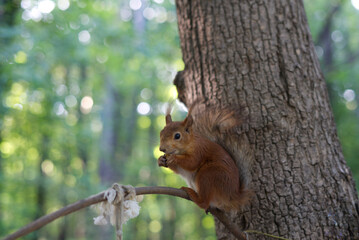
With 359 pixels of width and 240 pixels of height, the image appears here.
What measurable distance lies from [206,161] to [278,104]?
1.43 ft

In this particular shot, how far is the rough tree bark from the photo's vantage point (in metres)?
1.44

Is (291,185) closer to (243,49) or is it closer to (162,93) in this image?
(243,49)

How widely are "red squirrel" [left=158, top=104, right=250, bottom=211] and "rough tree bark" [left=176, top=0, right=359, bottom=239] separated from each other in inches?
4.1

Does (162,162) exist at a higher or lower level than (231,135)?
lower

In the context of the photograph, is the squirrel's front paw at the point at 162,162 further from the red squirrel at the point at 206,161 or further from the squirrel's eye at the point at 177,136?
the squirrel's eye at the point at 177,136

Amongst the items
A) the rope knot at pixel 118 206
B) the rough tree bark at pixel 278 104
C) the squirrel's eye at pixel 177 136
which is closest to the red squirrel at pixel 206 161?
the squirrel's eye at pixel 177 136

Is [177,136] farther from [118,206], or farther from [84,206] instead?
[84,206]

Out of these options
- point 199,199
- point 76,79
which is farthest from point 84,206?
point 76,79

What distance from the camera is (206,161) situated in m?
1.50

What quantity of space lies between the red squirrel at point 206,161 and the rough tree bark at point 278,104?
0.34ft

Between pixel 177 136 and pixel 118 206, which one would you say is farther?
pixel 177 136

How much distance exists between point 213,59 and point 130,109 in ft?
48.4

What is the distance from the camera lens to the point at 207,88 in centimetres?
171

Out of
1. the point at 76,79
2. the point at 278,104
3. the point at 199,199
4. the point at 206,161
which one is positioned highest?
the point at 76,79
